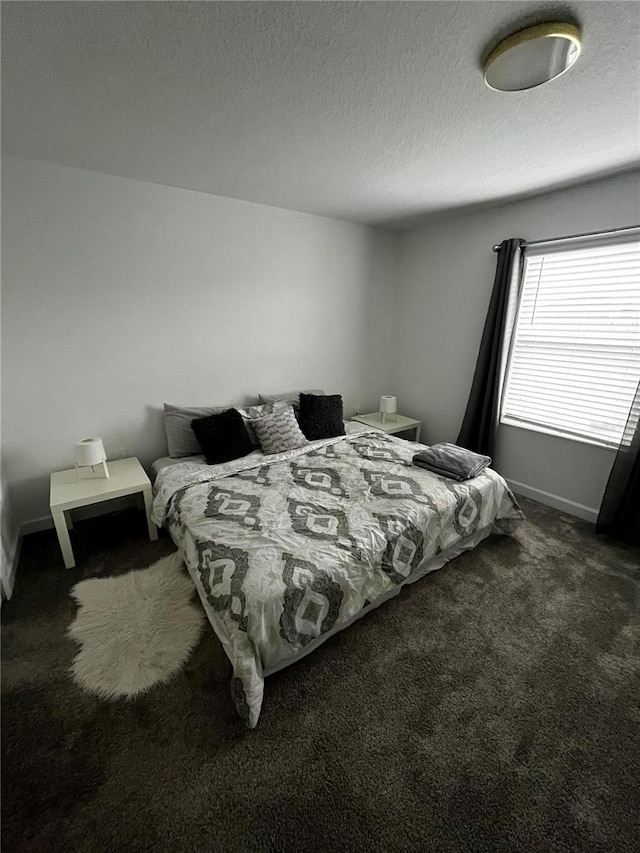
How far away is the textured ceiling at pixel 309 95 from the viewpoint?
3.69ft

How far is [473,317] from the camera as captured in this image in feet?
10.8

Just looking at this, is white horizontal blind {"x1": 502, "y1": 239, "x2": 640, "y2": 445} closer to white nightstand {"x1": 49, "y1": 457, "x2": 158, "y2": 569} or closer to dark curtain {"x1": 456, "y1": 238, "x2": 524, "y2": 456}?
dark curtain {"x1": 456, "y1": 238, "x2": 524, "y2": 456}

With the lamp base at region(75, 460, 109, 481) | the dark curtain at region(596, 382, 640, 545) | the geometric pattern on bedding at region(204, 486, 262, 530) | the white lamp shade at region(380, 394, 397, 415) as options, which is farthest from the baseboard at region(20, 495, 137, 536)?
the dark curtain at region(596, 382, 640, 545)

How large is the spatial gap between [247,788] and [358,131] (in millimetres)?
2859

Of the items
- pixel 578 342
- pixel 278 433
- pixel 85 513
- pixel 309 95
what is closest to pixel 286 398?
pixel 278 433

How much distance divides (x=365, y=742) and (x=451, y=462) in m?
1.63

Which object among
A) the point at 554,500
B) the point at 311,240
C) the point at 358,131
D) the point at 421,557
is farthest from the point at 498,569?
the point at 311,240

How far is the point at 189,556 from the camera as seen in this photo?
5.82ft

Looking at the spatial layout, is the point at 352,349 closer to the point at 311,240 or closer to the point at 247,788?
the point at 311,240

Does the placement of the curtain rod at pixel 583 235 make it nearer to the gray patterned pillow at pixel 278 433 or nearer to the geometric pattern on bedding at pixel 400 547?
the gray patterned pillow at pixel 278 433

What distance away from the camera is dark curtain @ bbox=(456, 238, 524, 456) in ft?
9.44

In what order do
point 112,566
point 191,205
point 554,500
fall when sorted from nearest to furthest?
1. point 112,566
2. point 191,205
3. point 554,500

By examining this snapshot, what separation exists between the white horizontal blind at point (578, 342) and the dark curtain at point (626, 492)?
186 millimetres

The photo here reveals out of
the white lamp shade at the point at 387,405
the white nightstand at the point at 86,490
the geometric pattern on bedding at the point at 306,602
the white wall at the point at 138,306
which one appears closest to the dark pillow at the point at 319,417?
the white wall at the point at 138,306
